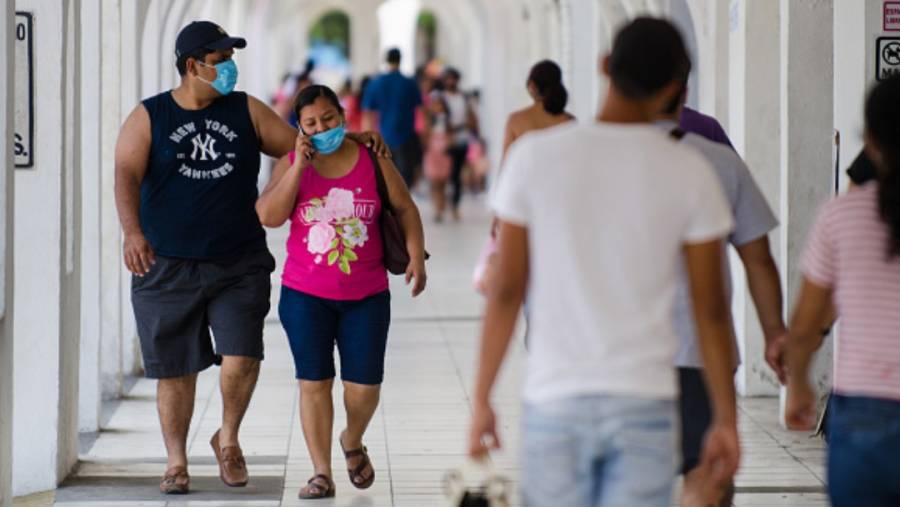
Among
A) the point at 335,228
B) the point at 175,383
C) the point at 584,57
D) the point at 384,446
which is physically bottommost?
the point at 384,446

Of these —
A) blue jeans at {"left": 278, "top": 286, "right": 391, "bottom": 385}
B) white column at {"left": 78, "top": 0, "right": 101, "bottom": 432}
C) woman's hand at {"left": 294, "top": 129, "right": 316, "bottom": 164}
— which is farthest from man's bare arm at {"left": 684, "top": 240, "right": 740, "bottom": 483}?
white column at {"left": 78, "top": 0, "right": 101, "bottom": 432}

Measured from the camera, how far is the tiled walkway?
24.5 feet

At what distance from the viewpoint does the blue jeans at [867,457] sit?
4.06 m

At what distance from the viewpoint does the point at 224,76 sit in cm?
732

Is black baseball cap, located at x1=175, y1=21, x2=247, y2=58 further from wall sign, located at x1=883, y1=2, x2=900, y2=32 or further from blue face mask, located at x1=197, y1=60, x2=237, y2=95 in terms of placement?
wall sign, located at x1=883, y1=2, x2=900, y2=32

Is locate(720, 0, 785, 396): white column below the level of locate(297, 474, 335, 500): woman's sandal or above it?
above

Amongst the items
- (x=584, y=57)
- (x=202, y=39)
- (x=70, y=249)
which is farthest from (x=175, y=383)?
(x=584, y=57)

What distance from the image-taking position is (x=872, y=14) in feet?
25.3

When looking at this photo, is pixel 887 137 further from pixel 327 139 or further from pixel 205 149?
pixel 205 149

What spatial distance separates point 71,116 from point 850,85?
3.18 meters

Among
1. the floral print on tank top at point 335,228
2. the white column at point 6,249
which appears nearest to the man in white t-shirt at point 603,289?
the white column at point 6,249

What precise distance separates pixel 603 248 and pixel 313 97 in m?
3.22

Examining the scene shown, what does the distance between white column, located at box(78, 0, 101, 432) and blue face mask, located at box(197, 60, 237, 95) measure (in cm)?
198

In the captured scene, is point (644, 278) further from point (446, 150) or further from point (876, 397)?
point (446, 150)
